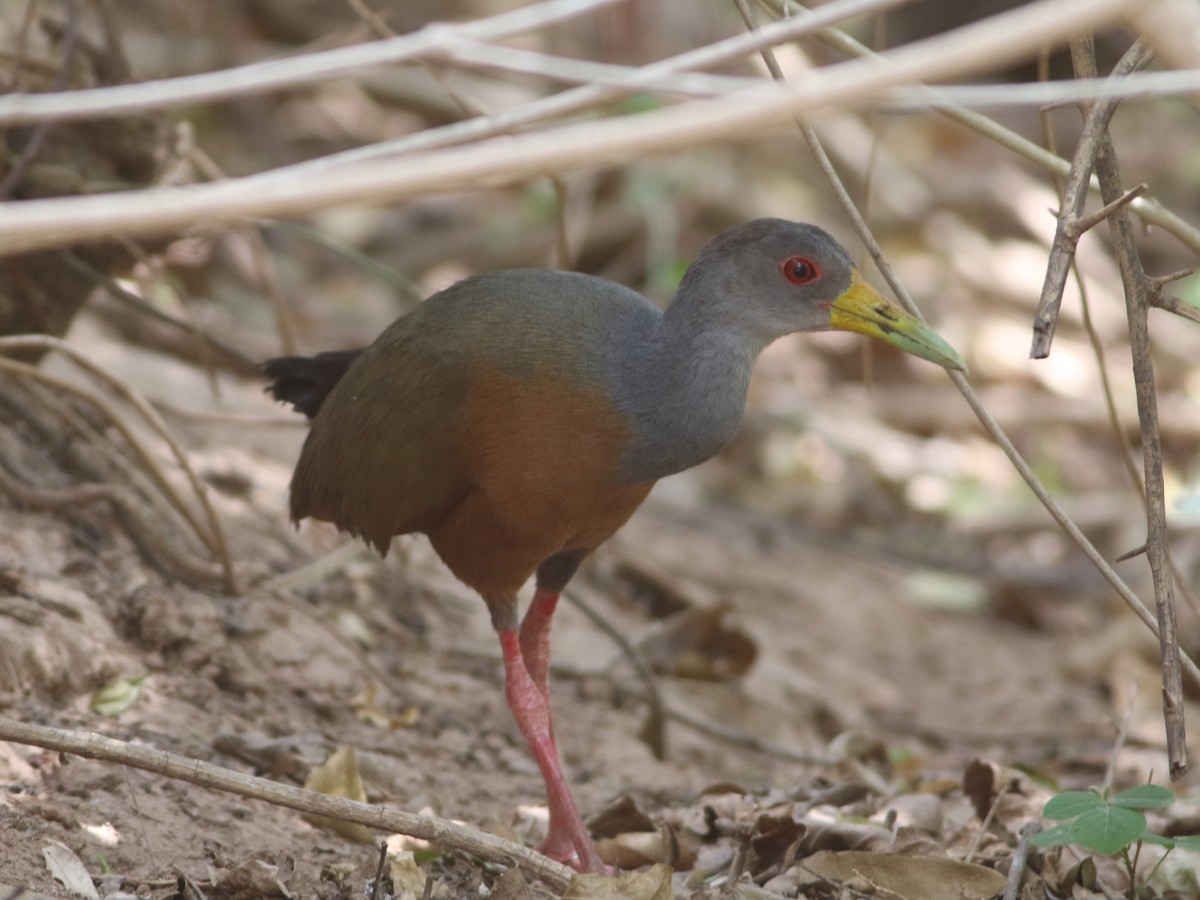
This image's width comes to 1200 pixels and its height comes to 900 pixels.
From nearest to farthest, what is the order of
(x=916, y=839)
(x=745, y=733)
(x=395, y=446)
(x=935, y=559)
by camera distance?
(x=916, y=839) < (x=395, y=446) < (x=745, y=733) < (x=935, y=559)

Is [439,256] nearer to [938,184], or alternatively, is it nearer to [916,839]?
[938,184]

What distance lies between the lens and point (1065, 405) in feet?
33.1

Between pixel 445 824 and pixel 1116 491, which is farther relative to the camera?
pixel 1116 491

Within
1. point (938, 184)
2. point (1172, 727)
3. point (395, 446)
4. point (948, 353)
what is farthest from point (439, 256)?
point (1172, 727)

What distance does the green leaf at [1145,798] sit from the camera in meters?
3.14

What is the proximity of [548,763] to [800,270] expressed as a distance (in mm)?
1651

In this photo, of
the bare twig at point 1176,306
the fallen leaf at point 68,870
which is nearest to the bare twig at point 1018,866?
the bare twig at point 1176,306

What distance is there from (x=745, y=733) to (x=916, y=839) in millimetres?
2239

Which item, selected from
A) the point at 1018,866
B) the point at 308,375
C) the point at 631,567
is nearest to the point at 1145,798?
the point at 1018,866

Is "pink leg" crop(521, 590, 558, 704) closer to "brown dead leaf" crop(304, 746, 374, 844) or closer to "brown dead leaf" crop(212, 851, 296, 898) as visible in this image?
"brown dead leaf" crop(304, 746, 374, 844)

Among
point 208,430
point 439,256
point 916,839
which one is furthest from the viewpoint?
point 439,256

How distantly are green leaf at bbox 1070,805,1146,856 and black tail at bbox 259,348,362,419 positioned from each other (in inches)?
108

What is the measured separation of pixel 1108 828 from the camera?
3066mm

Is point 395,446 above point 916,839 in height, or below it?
above
